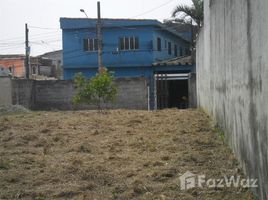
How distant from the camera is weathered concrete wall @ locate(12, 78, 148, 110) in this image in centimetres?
2391

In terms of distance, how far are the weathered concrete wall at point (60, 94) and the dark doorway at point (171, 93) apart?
4.71 feet

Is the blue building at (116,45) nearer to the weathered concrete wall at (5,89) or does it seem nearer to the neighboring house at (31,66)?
the weathered concrete wall at (5,89)

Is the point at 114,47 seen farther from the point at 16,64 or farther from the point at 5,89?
the point at 16,64

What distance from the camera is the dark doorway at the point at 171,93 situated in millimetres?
24922

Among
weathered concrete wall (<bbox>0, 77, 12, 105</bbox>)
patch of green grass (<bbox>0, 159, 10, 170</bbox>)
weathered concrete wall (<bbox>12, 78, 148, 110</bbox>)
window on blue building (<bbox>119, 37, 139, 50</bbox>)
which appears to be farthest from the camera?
window on blue building (<bbox>119, 37, 139, 50</bbox>)

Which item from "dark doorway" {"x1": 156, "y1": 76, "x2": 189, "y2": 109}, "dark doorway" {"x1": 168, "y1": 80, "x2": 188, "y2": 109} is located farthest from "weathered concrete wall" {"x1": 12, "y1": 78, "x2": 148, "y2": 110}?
"dark doorway" {"x1": 168, "y1": 80, "x2": 188, "y2": 109}

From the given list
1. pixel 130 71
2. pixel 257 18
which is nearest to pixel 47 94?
pixel 130 71

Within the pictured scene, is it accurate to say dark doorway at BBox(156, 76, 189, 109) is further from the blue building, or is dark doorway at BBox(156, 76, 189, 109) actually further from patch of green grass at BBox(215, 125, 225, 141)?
patch of green grass at BBox(215, 125, 225, 141)

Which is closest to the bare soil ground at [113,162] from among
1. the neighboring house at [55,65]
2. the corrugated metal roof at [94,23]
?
the corrugated metal roof at [94,23]

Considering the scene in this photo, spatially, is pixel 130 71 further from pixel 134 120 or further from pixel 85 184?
pixel 85 184

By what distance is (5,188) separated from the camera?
→ 574cm

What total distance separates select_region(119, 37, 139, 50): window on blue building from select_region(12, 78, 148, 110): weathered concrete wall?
393 inches

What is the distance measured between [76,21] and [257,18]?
30.4m

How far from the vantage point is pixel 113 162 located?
6992 mm
